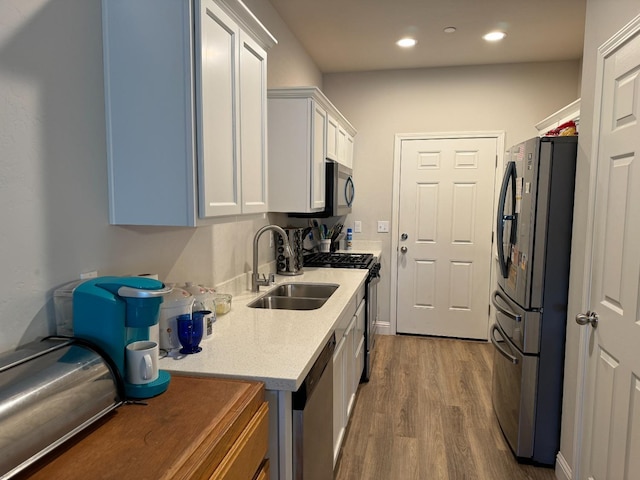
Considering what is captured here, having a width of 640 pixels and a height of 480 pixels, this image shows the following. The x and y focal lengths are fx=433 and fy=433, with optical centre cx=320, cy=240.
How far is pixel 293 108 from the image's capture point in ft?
8.92

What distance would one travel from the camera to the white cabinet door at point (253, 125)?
1741 millimetres

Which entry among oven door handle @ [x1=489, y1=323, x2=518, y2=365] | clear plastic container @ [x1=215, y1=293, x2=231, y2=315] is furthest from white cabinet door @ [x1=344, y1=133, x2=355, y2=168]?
clear plastic container @ [x1=215, y1=293, x2=231, y2=315]

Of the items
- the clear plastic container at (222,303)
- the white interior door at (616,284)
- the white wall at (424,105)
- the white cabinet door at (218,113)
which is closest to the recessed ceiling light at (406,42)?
the white wall at (424,105)

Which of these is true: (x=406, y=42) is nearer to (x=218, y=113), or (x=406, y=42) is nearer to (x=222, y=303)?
(x=218, y=113)

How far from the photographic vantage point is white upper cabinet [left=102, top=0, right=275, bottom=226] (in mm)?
1354

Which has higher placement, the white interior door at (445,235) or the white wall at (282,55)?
the white wall at (282,55)

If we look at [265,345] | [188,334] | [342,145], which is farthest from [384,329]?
[188,334]

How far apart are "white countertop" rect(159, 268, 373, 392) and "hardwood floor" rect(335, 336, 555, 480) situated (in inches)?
36.5

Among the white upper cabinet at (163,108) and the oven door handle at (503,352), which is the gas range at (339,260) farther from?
the white upper cabinet at (163,108)

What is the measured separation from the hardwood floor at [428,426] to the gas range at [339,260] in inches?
35.8

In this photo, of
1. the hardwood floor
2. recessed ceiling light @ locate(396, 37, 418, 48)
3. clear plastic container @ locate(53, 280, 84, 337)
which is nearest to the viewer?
clear plastic container @ locate(53, 280, 84, 337)

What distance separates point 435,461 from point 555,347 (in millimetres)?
886

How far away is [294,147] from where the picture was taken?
2.75 m

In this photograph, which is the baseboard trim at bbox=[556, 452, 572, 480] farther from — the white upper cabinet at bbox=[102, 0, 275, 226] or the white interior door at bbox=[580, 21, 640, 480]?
the white upper cabinet at bbox=[102, 0, 275, 226]
